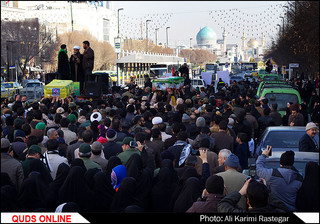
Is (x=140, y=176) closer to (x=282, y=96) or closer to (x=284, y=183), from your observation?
(x=284, y=183)

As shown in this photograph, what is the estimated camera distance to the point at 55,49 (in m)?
72.5

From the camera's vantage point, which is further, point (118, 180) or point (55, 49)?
point (55, 49)

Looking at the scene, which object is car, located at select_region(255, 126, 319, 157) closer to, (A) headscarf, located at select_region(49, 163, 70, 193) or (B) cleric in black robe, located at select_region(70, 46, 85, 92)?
(A) headscarf, located at select_region(49, 163, 70, 193)

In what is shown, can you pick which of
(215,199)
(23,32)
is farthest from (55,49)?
(215,199)

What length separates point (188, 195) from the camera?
593 cm

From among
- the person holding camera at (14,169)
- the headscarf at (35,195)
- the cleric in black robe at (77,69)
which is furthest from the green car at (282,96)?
the headscarf at (35,195)

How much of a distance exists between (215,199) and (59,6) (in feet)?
323

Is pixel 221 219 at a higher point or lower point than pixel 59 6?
lower

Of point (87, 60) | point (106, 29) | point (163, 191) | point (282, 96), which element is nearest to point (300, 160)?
point (163, 191)

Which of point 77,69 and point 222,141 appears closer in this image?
point 222,141

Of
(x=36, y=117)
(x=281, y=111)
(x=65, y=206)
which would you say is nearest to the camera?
(x=65, y=206)

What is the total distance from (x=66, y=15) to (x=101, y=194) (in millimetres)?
98053

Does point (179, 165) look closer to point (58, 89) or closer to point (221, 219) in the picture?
point (221, 219)

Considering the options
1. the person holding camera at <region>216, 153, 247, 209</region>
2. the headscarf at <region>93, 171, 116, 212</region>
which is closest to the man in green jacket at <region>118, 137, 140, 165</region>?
the headscarf at <region>93, 171, 116, 212</region>
